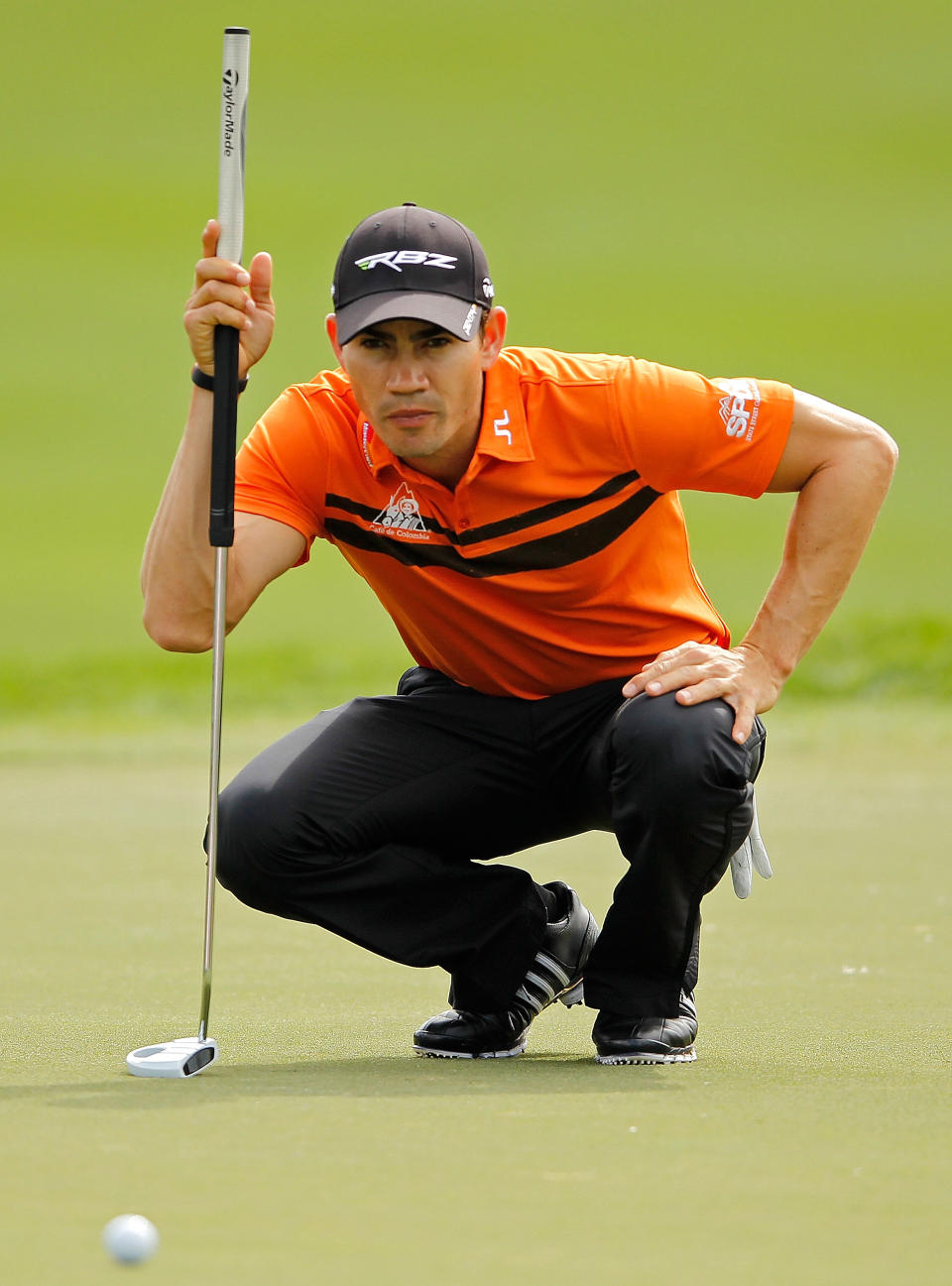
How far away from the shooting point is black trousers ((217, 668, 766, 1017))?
9.17ft

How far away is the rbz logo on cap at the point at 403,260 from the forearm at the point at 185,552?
0.32 metres

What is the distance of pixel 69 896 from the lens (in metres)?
4.52

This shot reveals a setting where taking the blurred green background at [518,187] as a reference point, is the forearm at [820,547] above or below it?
below

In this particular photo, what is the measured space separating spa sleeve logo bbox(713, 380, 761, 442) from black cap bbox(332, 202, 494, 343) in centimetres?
41

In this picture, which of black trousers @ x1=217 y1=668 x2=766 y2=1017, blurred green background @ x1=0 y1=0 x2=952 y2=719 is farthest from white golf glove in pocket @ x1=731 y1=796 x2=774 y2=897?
blurred green background @ x1=0 y1=0 x2=952 y2=719

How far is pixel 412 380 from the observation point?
2.87 m

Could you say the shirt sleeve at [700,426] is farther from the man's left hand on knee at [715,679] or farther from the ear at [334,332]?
the ear at [334,332]

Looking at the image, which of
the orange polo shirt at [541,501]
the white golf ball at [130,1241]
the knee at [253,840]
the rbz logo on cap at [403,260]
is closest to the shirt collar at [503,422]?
the orange polo shirt at [541,501]

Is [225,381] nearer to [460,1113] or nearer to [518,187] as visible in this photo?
[460,1113]

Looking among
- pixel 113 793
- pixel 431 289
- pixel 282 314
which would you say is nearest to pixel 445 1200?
pixel 431 289

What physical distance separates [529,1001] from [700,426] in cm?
96

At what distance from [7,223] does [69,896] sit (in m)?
11.4

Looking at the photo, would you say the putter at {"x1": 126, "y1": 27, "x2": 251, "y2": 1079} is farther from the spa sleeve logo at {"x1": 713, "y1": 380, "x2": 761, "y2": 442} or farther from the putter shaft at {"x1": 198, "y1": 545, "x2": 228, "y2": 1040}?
the spa sleeve logo at {"x1": 713, "y1": 380, "x2": 761, "y2": 442}

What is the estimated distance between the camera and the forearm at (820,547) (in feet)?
9.95
